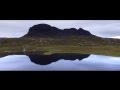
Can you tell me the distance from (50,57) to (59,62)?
→ 15cm

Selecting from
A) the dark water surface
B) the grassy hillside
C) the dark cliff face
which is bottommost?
the dark water surface

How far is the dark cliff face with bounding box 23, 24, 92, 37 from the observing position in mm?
7070

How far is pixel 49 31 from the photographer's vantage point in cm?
711

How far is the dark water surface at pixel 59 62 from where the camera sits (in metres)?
6.99

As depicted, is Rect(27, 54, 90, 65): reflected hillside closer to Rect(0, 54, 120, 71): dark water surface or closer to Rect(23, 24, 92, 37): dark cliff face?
Rect(0, 54, 120, 71): dark water surface

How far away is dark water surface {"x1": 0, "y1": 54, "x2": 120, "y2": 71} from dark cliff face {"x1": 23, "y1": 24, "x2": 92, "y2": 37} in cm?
31

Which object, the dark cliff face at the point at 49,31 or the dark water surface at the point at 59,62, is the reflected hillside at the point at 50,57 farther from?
the dark cliff face at the point at 49,31

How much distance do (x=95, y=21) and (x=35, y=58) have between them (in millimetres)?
1036

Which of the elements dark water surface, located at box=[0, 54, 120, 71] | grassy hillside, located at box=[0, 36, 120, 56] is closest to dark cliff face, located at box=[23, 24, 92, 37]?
grassy hillside, located at box=[0, 36, 120, 56]

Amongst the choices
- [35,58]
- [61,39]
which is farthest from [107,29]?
[35,58]

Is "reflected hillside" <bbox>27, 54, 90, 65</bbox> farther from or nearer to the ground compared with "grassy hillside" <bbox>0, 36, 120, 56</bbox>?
nearer to the ground

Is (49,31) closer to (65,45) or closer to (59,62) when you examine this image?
(65,45)
